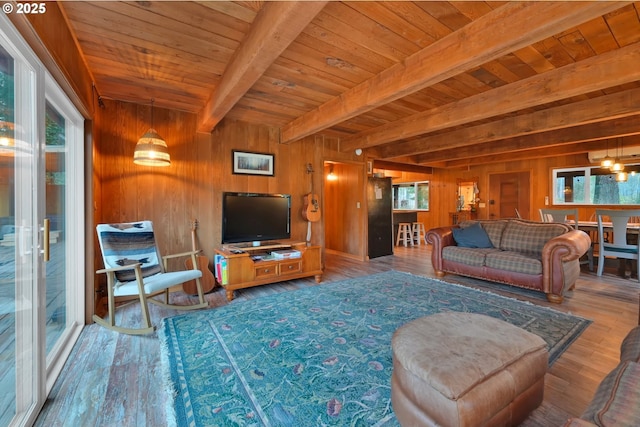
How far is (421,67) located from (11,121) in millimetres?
2553

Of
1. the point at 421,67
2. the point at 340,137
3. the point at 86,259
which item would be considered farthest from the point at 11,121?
the point at 340,137

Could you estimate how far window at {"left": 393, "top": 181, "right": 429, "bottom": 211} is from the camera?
884cm

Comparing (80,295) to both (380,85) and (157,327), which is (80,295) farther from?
(380,85)

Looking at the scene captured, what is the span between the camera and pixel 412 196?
9250 millimetres

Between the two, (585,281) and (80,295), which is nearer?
(80,295)

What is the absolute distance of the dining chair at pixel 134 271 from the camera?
2273 millimetres

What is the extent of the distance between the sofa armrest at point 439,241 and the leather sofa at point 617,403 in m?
3.14

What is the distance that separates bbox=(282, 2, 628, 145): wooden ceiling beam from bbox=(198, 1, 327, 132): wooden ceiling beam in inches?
42.1

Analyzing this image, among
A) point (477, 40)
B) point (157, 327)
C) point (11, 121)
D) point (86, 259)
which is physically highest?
point (477, 40)

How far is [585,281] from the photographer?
149 inches

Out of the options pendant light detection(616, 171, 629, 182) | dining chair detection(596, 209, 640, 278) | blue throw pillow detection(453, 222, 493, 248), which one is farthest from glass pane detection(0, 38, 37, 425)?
pendant light detection(616, 171, 629, 182)

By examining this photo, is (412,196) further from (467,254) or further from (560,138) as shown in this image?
(467,254)

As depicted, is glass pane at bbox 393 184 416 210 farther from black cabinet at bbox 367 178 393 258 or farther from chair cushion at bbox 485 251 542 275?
chair cushion at bbox 485 251 542 275

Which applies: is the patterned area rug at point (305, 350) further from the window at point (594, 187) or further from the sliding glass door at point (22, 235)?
the window at point (594, 187)
